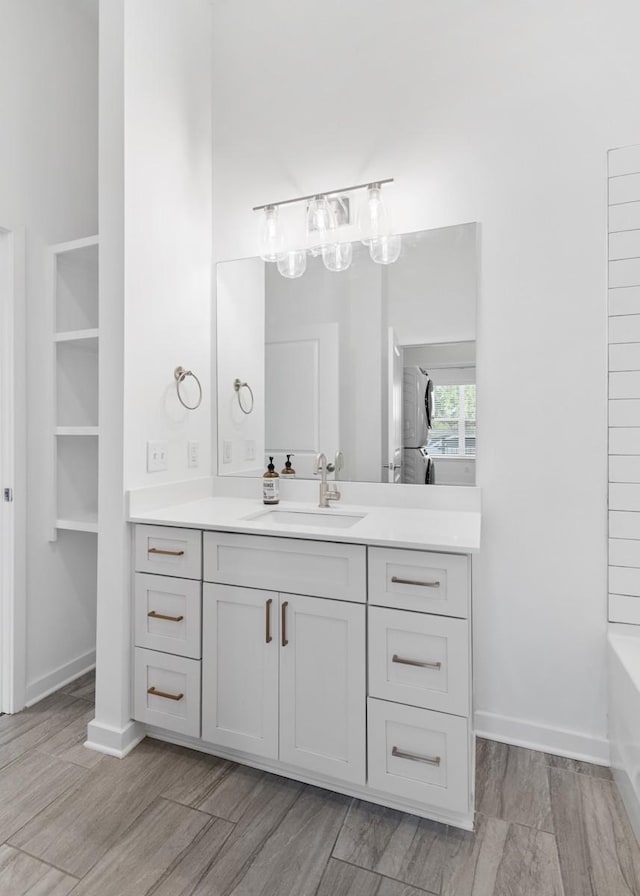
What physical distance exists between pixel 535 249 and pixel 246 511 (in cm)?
149

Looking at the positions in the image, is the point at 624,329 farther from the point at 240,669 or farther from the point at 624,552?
the point at 240,669

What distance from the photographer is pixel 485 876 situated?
133 centimetres

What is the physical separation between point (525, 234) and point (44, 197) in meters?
2.06

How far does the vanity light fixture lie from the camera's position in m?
2.06

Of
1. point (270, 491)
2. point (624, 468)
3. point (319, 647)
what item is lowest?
point (319, 647)

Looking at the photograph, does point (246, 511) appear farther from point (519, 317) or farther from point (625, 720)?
point (625, 720)

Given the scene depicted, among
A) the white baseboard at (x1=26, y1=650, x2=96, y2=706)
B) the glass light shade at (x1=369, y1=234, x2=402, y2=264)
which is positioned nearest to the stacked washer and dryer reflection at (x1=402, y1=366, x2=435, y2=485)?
the glass light shade at (x1=369, y1=234, x2=402, y2=264)

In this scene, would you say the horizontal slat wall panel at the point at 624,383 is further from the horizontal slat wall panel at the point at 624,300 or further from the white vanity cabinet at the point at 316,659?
the white vanity cabinet at the point at 316,659

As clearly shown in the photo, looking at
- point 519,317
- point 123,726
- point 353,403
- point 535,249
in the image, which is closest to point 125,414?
point 353,403

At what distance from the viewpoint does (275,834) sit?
147 centimetres

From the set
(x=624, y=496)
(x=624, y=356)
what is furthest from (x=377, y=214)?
(x=624, y=496)

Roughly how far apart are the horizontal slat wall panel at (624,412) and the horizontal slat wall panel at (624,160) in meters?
0.80

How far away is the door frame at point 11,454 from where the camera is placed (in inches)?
82.0

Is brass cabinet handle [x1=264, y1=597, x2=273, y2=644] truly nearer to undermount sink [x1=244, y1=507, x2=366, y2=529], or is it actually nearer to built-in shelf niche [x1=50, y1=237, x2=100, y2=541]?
undermount sink [x1=244, y1=507, x2=366, y2=529]
